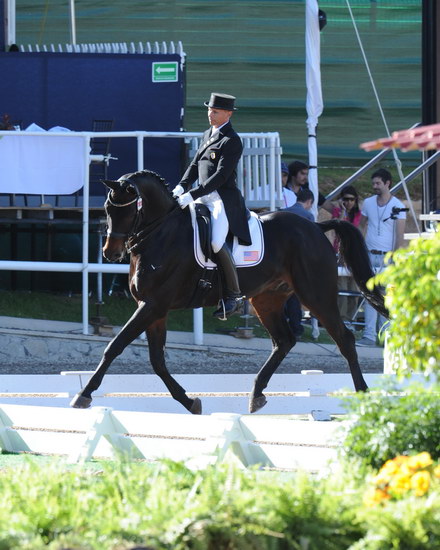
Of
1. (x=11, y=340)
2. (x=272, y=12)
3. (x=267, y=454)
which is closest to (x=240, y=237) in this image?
(x=267, y=454)

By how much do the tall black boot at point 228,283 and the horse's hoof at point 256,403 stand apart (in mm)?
798

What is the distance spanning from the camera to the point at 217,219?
10352 mm

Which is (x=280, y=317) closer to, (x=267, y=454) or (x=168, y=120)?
(x=267, y=454)

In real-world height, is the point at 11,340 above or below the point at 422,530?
below

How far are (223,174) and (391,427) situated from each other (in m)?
4.89

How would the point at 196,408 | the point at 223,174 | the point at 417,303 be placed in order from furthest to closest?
Answer: the point at 223,174
the point at 196,408
the point at 417,303

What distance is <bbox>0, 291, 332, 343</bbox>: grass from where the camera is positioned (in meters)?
15.2

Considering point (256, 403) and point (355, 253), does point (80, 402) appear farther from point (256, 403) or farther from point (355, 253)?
point (355, 253)

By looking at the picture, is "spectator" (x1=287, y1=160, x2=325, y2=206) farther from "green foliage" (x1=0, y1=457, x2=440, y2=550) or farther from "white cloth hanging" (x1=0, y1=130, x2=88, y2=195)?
"green foliage" (x1=0, y1=457, x2=440, y2=550)

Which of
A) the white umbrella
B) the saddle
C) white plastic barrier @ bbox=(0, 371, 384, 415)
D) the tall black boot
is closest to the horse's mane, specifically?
the saddle

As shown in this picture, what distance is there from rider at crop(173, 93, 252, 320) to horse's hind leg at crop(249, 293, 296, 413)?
1.43 feet

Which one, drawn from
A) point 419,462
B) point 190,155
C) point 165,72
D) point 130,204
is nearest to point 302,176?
point 190,155

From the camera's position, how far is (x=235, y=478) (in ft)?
16.1

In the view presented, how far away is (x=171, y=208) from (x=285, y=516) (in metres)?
5.74
